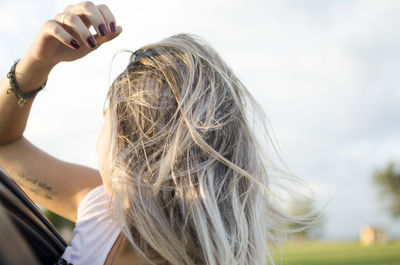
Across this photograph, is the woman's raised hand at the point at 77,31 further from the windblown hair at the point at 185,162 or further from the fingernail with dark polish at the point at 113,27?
the windblown hair at the point at 185,162

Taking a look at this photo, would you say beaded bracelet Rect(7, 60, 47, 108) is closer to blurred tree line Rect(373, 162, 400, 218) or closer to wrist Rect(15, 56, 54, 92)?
wrist Rect(15, 56, 54, 92)

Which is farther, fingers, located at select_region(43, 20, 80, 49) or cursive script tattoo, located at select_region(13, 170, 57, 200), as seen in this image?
cursive script tattoo, located at select_region(13, 170, 57, 200)

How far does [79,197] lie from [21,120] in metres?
0.63

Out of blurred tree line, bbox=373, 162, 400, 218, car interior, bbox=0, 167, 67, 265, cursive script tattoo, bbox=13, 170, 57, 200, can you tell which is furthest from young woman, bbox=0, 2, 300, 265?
blurred tree line, bbox=373, 162, 400, 218

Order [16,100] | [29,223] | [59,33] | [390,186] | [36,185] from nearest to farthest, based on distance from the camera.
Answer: [29,223] → [59,33] → [16,100] → [36,185] → [390,186]

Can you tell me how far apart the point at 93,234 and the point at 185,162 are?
605 mm

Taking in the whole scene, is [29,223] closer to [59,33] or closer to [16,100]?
[59,33]

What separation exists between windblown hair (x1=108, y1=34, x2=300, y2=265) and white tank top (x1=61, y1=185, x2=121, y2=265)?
0.47 ft

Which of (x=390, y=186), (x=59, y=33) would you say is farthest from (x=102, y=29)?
(x=390, y=186)

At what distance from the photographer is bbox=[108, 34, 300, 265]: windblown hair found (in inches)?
75.9

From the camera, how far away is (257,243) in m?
2.12

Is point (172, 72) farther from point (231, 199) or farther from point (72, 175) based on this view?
point (72, 175)

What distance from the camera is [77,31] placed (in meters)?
2.05

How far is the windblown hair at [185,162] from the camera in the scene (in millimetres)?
1927
